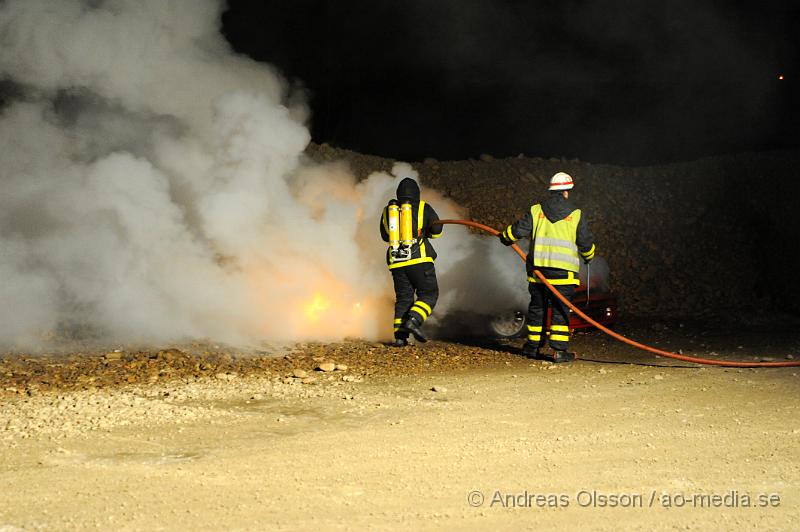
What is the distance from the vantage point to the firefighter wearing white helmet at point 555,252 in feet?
29.0

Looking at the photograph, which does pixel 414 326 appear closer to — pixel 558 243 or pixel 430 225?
pixel 430 225

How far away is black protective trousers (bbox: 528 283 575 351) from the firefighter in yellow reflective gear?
3.88 ft

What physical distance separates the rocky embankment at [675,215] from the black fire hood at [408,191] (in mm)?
5083

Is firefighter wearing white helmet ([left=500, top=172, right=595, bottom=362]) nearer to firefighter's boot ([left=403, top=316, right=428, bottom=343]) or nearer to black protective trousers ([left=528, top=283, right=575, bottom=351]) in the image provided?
black protective trousers ([left=528, top=283, right=575, bottom=351])

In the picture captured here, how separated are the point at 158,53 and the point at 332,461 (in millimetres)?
6518

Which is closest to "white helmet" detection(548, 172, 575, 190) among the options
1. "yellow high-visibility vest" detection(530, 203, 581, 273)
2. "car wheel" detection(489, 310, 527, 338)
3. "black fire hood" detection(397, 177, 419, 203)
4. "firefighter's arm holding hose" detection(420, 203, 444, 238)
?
"yellow high-visibility vest" detection(530, 203, 581, 273)

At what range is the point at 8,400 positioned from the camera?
6.86 metres

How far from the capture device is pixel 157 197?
9.73 metres

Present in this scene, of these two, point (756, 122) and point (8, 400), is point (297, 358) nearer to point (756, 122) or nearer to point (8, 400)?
point (8, 400)

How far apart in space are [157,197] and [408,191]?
9.65 feet

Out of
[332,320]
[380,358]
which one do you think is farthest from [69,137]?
[380,358]

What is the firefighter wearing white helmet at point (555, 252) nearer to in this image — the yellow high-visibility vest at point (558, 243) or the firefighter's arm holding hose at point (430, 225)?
the yellow high-visibility vest at point (558, 243)

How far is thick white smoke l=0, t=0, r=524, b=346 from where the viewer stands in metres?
9.59

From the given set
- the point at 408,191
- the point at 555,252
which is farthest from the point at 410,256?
the point at 555,252
